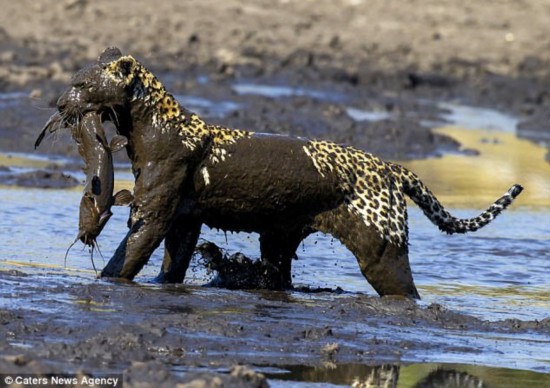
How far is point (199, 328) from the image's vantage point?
8320 mm

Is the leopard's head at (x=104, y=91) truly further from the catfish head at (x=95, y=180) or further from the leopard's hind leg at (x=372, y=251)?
the leopard's hind leg at (x=372, y=251)

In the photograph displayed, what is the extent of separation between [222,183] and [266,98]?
35.4 ft

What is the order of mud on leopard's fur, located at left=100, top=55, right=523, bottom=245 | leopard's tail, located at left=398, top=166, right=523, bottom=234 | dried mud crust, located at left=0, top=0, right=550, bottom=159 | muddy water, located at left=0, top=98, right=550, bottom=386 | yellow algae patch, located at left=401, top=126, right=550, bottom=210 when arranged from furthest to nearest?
dried mud crust, located at left=0, top=0, right=550, bottom=159, yellow algae patch, located at left=401, top=126, right=550, bottom=210, leopard's tail, located at left=398, top=166, right=523, bottom=234, mud on leopard's fur, located at left=100, top=55, right=523, bottom=245, muddy water, located at left=0, top=98, right=550, bottom=386

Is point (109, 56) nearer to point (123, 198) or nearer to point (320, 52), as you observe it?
point (123, 198)

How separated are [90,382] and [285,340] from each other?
1.85 m

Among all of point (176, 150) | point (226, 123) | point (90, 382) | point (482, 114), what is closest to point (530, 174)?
point (226, 123)

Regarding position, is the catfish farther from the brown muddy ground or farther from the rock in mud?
the rock in mud

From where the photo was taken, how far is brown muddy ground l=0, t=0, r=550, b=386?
8031 mm

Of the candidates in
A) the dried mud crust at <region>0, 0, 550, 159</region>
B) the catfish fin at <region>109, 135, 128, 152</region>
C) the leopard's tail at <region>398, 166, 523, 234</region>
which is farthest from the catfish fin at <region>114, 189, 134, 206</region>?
the dried mud crust at <region>0, 0, 550, 159</region>

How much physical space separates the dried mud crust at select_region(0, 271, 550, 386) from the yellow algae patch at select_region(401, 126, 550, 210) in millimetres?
5560

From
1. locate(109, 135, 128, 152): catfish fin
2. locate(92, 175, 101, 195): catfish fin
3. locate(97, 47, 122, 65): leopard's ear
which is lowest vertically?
locate(92, 175, 101, 195): catfish fin

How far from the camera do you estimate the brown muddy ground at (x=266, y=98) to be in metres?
8.03

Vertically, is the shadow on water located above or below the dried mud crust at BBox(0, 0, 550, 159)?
below

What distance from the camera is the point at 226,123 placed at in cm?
1800
